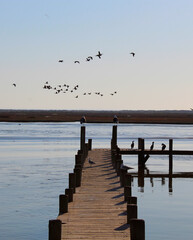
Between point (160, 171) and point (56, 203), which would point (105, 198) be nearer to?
point (56, 203)

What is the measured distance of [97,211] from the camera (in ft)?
66.0

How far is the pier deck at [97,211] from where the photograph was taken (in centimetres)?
1694

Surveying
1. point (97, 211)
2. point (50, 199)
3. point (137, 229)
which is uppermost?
point (137, 229)

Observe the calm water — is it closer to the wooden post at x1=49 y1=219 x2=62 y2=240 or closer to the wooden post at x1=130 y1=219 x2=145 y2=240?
the wooden post at x1=49 y1=219 x2=62 y2=240

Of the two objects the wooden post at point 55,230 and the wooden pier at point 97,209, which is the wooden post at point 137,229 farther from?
the wooden post at point 55,230

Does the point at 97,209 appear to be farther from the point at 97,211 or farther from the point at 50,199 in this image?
the point at 50,199

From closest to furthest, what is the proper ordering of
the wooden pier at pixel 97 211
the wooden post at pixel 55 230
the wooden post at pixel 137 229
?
the wooden post at pixel 137 229, the wooden post at pixel 55 230, the wooden pier at pixel 97 211

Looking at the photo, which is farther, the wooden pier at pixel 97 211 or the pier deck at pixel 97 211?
the pier deck at pixel 97 211

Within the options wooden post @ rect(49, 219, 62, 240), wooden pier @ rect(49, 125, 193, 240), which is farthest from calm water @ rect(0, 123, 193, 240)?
wooden post @ rect(49, 219, 62, 240)

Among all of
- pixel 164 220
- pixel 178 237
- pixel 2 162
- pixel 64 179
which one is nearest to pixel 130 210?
pixel 178 237

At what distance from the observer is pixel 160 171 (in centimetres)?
4506

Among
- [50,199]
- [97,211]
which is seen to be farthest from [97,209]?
[50,199]

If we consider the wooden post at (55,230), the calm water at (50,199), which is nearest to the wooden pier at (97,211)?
the wooden post at (55,230)

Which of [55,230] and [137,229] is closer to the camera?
[137,229]
